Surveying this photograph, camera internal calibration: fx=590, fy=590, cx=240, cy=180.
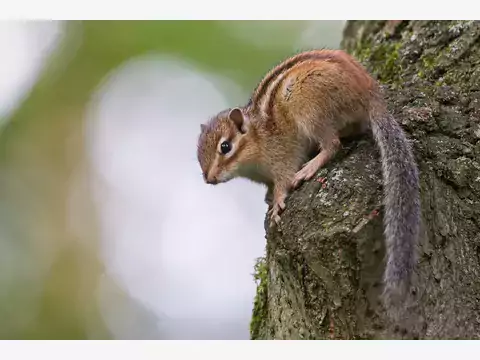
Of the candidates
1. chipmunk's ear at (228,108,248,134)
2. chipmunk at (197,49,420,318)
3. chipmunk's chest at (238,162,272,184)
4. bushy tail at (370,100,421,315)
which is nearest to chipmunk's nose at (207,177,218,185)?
chipmunk at (197,49,420,318)

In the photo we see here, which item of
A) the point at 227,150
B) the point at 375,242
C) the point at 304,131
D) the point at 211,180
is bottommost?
the point at 375,242

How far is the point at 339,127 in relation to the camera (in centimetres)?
284

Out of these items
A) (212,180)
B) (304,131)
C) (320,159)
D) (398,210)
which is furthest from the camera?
(212,180)

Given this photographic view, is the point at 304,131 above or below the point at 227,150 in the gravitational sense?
above

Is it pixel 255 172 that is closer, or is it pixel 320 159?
pixel 320 159

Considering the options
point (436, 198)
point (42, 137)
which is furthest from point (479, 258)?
point (42, 137)

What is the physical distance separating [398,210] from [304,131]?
859mm

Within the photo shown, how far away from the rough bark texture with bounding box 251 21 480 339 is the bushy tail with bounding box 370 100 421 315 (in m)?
0.06

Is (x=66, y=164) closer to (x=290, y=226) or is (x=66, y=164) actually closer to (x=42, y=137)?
(x=42, y=137)

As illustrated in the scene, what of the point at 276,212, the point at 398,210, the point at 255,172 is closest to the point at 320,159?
the point at 276,212

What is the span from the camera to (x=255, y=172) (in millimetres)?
3176

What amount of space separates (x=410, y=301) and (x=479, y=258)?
463 mm

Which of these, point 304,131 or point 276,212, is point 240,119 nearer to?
point 304,131

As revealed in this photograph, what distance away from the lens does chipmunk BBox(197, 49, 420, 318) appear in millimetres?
2369
